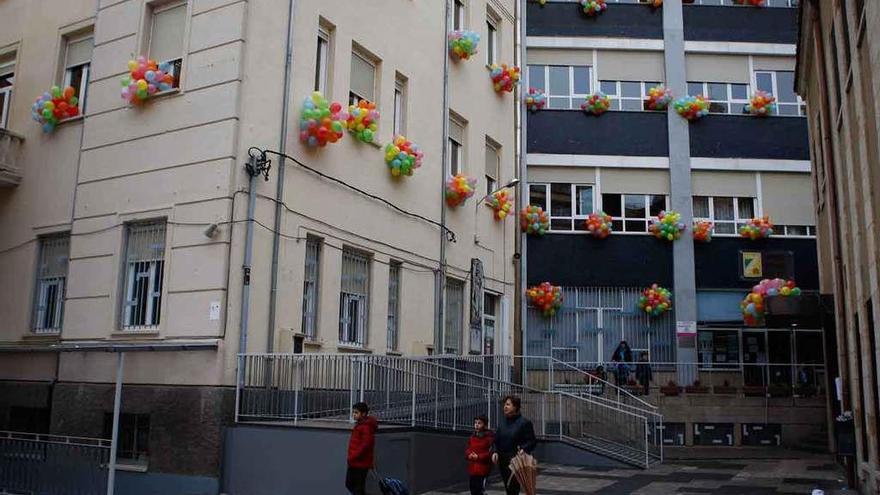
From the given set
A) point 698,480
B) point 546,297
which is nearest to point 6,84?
point 546,297

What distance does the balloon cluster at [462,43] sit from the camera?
794 inches

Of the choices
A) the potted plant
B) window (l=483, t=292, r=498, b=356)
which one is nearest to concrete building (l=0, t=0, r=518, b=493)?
window (l=483, t=292, r=498, b=356)

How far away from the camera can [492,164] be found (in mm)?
23125

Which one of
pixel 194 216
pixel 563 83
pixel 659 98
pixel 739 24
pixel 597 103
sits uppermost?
pixel 739 24

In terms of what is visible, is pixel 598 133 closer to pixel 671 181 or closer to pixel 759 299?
pixel 671 181

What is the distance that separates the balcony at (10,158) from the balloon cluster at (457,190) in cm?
900

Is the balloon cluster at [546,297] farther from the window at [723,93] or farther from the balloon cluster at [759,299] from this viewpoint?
the window at [723,93]

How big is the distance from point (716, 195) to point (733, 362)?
214 inches

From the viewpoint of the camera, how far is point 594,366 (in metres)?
25.2

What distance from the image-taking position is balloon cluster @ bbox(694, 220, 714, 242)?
86.8ft

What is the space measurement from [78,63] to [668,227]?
57.8 feet

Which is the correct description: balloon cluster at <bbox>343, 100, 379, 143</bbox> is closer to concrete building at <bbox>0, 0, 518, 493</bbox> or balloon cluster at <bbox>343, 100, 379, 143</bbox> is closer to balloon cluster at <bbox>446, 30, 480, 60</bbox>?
concrete building at <bbox>0, 0, 518, 493</bbox>

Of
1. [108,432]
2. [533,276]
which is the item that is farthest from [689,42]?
[108,432]

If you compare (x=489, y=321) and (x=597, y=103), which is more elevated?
(x=597, y=103)
